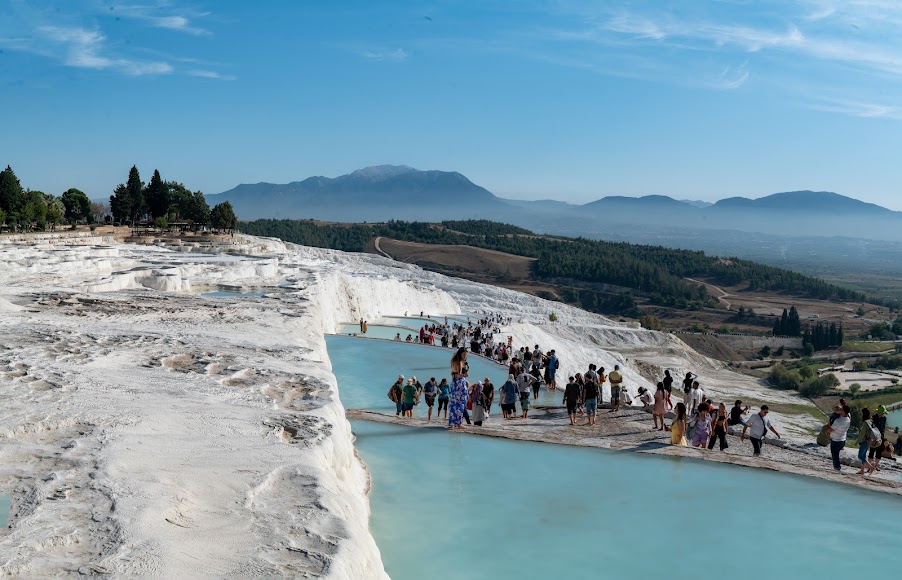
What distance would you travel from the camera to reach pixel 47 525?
4652 mm

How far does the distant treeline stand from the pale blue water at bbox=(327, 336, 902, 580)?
284ft

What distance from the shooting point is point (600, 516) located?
25.1 ft

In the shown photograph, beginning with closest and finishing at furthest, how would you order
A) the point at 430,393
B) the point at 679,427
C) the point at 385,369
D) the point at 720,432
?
the point at 679,427 < the point at 720,432 < the point at 430,393 < the point at 385,369

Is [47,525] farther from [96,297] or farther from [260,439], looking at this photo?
[96,297]

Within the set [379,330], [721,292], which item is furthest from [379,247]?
[379,330]

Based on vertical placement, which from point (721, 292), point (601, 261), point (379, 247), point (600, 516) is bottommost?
point (721, 292)

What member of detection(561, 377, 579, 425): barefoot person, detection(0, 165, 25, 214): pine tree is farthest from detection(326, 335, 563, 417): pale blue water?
detection(0, 165, 25, 214): pine tree

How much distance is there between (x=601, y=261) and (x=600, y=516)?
99.7m

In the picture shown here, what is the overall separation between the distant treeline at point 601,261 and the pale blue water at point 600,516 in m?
86.7

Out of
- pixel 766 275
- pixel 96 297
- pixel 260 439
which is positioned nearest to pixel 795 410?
pixel 96 297

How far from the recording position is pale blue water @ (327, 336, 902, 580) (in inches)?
260

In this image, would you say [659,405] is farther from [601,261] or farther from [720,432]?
[601,261]

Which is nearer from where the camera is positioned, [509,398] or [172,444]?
[172,444]

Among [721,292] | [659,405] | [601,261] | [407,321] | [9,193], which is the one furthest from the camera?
[721,292]
